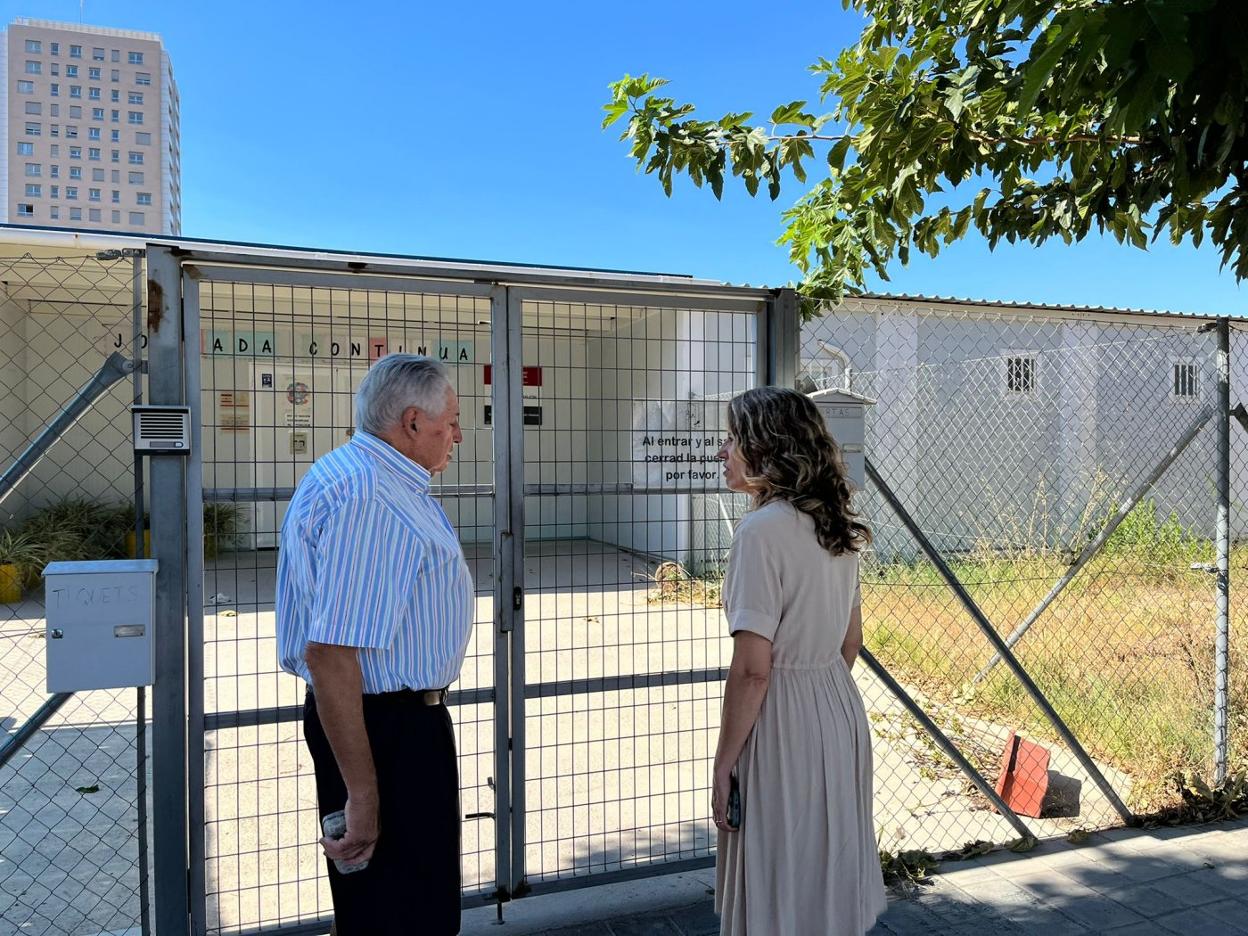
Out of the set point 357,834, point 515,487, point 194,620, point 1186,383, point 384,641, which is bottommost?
point 357,834

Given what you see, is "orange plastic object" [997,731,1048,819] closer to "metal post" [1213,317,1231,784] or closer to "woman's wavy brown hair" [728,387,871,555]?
"metal post" [1213,317,1231,784]

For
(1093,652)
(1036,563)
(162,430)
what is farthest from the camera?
(1036,563)

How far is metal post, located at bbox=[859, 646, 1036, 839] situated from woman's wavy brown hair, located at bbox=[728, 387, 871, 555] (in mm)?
1104

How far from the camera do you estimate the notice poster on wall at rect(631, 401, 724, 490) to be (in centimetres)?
342

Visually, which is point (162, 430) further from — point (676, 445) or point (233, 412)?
point (676, 445)

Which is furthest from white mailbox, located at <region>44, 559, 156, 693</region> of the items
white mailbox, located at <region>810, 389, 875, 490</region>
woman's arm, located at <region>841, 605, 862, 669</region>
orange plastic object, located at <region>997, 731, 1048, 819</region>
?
orange plastic object, located at <region>997, 731, 1048, 819</region>

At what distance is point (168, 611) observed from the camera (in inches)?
112

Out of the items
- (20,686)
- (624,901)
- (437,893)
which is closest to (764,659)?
(437,893)

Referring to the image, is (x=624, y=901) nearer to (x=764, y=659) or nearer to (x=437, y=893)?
(x=437, y=893)

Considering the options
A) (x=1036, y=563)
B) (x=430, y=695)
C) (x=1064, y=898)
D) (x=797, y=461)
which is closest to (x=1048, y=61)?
(x=797, y=461)

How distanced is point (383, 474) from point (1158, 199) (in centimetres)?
315

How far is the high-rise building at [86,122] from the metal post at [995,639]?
128m

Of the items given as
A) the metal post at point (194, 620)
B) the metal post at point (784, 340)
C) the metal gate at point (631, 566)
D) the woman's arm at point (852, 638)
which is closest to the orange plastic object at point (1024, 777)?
the metal gate at point (631, 566)

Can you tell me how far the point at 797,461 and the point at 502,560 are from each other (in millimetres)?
1288
